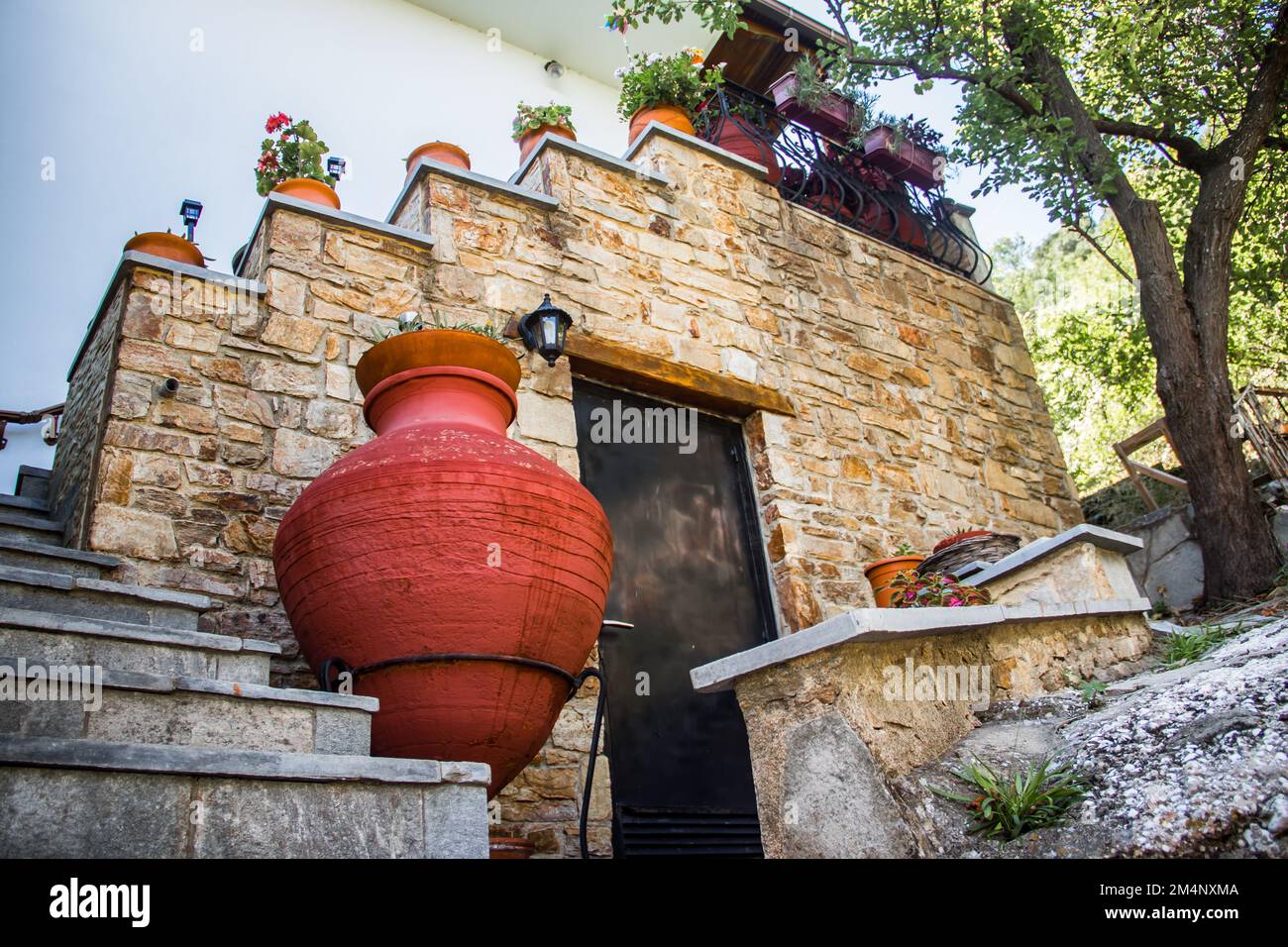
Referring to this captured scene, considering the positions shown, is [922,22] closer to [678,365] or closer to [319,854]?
[678,365]

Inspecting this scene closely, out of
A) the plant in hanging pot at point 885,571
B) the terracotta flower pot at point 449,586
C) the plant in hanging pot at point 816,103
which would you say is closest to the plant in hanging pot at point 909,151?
the plant in hanging pot at point 816,103

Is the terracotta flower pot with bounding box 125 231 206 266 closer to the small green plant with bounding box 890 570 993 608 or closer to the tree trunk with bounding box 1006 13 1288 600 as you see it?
the small green plant with bounding box 890 570 993 608

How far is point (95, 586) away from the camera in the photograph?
2.20 meters

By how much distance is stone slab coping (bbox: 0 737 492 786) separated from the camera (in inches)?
51.4

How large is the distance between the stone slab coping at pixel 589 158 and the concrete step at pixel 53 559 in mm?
2617

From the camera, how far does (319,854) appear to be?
147 centimetres

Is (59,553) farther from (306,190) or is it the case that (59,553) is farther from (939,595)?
(939,595)

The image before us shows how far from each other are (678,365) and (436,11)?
4556 millimetres

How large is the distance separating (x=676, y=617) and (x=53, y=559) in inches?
86.2

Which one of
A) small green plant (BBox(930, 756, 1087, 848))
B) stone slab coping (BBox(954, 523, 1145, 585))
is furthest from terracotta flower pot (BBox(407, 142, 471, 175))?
small green plant (BBox(930, 756, 1087, 848))

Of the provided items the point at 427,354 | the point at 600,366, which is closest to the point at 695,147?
the point at 600,366

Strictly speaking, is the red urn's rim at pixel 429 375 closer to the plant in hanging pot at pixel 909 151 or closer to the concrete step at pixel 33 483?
the concrete step at pixel 33 483

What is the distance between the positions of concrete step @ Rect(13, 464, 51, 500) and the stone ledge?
92.2 inches
